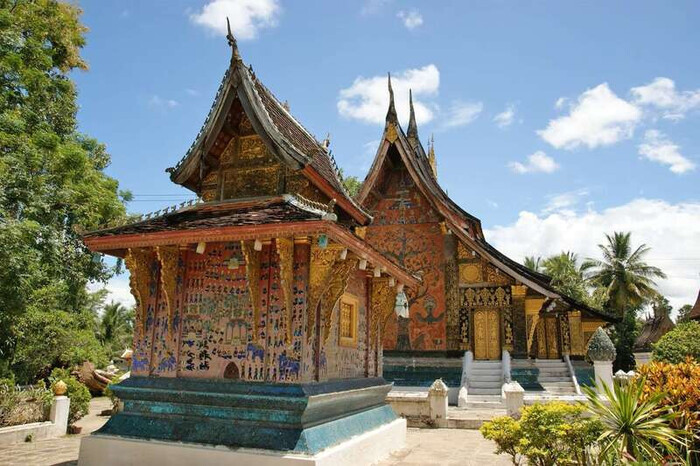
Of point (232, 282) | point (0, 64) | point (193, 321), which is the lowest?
point (193, 321)

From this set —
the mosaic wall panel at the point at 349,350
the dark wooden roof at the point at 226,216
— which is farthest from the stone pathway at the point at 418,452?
the dark wooden roof at the point at 226,216

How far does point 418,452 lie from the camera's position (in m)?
9.31

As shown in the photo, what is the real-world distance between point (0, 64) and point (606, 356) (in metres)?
19.0

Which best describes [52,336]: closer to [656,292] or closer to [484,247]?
[484,247]

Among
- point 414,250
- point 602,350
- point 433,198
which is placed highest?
point 433,198

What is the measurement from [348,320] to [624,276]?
3661 centimetres

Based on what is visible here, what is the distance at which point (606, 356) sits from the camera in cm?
1365

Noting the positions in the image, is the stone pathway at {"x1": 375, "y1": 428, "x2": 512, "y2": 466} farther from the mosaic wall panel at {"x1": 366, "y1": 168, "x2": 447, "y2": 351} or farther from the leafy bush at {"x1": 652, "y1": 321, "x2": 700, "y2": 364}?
the leafy bush at {"x1": 652, "y1": 321, "x2": 700, "y2": 364}

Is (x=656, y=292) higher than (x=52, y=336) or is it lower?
higher

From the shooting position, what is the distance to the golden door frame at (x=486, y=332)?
17.5 meters

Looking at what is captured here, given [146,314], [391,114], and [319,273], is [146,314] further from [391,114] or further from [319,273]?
[391,114]

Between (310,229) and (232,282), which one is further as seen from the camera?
(232,282)

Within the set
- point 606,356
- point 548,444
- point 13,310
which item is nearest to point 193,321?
point 548,444

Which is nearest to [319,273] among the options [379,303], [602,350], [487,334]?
[379,303]
